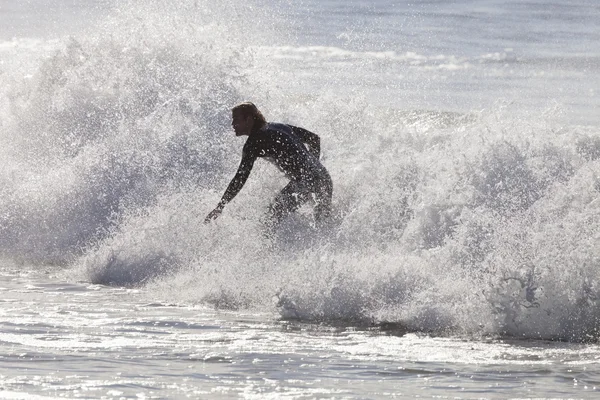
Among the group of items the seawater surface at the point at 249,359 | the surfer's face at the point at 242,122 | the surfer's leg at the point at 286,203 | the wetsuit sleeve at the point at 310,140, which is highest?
the surfer's face at the point at 242,122

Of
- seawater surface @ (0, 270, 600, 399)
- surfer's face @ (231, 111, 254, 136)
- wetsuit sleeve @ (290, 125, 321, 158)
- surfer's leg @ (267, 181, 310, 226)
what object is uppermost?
surfer's face @ (231, 111, 254, 136)

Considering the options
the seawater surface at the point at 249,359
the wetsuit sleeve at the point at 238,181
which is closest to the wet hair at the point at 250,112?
the wetsuit sleeve at the point at 238,181

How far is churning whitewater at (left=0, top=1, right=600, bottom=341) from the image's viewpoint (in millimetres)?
9227

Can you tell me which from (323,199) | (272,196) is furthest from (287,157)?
(272,196)

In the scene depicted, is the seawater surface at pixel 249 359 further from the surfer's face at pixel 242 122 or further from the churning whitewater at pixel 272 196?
the surfer's face at pixel 242 122

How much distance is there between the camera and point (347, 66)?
84.2ft

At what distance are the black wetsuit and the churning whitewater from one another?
17cm

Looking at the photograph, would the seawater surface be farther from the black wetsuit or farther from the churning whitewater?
the black wetsuit

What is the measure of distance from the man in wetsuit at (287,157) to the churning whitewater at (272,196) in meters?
0.17

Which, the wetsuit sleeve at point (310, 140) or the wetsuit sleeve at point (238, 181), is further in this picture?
the wetsuit sleeve at point (310, 140)

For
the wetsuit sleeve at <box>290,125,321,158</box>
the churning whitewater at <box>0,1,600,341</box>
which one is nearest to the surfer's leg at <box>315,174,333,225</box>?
the churning whitewater at <box>0,1,600,341</box>

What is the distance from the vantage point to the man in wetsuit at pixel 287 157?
10914 mm

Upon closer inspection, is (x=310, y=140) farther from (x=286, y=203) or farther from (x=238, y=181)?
(x=238, y=181)

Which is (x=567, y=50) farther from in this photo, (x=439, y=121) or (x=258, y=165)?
(x=258, y=165)
